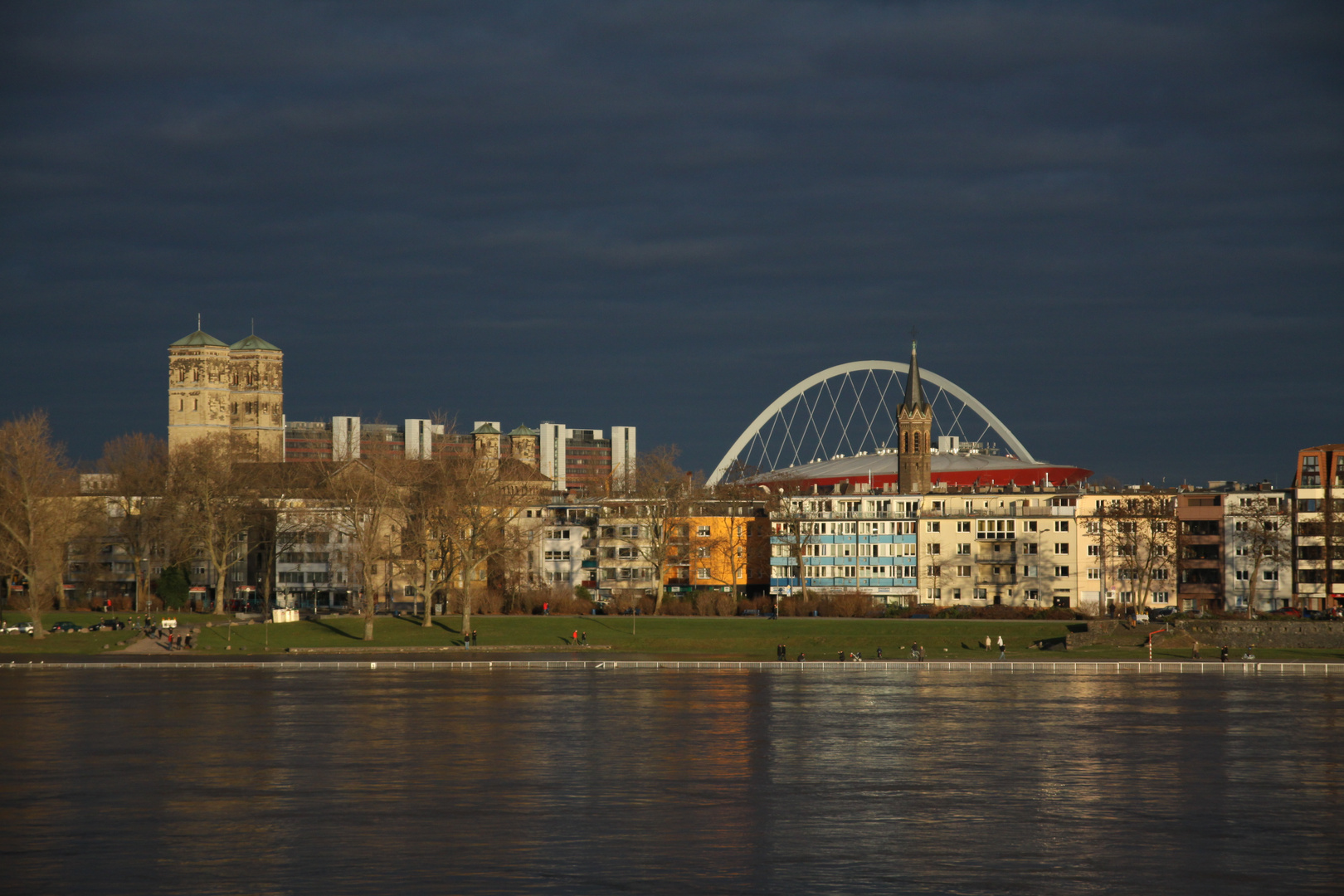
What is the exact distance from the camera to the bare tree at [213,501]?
13962cm

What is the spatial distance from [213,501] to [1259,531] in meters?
94.5

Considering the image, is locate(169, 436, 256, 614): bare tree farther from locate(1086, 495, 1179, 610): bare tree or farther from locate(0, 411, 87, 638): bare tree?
locate(1086, 495, 1179, 610): bare tree

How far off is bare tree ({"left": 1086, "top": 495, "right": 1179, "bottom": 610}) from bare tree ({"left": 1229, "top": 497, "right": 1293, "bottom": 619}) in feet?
19.1

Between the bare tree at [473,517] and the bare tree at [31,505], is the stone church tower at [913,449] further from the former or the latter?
the bare tree at [31,505]

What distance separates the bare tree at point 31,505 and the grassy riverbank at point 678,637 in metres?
5.60

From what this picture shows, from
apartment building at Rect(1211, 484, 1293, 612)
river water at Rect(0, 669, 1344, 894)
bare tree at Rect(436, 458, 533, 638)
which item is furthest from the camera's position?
apartment building at Rect(1211, 484, 1293, 612)

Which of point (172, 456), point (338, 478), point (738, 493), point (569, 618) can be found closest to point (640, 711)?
point (569, 618)

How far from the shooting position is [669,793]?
43.5 m

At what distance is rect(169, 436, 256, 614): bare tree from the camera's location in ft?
458

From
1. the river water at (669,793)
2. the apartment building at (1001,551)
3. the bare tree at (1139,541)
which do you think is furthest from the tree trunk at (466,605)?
the bare tree at (1139,541)

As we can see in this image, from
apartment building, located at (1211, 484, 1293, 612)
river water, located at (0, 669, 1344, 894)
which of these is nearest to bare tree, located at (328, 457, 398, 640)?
river water, located at (0, 669, 1344, 894)

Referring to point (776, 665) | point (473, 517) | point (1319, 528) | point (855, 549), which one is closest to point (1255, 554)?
point (1319, 528)

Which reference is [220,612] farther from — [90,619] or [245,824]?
[245,824]

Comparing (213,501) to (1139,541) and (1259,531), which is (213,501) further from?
(1259,531)
